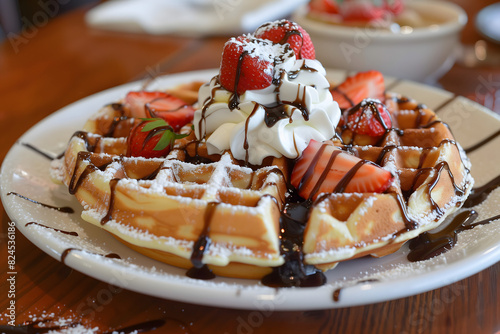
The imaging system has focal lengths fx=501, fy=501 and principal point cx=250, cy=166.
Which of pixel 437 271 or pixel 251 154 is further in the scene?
pixel 251 154

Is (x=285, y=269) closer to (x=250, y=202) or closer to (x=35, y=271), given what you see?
(x=250, y=202)

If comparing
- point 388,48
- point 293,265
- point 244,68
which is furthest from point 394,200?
point 388,48

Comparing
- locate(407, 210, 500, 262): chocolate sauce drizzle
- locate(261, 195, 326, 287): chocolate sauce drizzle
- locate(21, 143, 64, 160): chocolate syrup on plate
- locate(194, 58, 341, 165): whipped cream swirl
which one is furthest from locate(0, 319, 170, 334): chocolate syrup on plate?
locate(21, 143, 64, 160): chocolate syrup on plate

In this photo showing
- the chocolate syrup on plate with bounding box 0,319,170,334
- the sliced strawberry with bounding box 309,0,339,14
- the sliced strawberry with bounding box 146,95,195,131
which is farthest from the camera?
the sliced strawberry with bounding box 309,0,339,14

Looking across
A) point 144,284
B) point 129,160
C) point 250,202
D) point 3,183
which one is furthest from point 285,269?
point 3,183

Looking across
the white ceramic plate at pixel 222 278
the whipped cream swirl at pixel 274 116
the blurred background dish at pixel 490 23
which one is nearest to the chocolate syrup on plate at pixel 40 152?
→ the white ceramic plate at pixel 222 278

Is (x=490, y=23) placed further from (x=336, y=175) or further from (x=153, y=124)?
(x=153, y=124)

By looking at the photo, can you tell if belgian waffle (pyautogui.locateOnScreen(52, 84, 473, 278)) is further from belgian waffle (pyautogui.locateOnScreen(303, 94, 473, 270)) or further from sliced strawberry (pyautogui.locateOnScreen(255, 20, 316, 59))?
sliced strawberry (pyautogui.locateOnScreen(255, 20, 316, 59))
